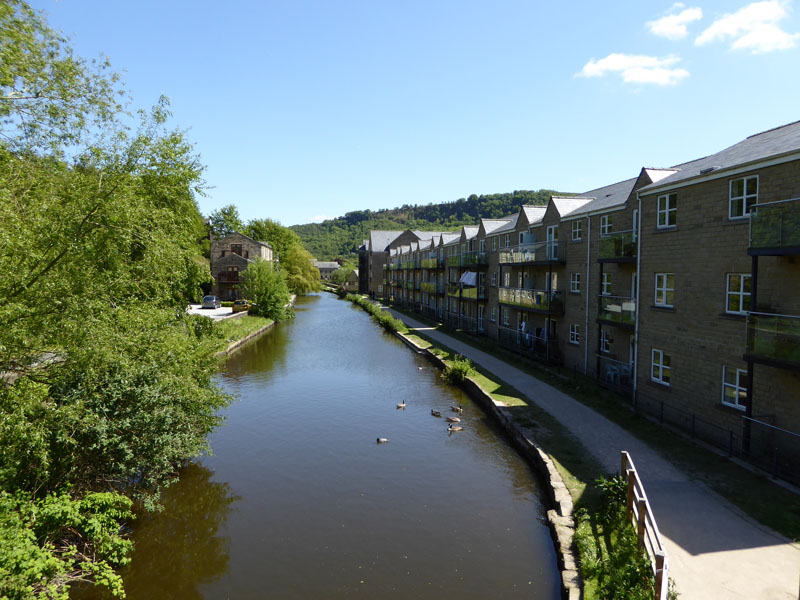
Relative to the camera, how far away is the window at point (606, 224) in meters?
20.5

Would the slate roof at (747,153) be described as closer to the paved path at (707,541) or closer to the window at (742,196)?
the window at (742,196)

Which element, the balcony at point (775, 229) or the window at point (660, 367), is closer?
the balcony at point (775, 229)

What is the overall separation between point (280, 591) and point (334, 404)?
11.9m

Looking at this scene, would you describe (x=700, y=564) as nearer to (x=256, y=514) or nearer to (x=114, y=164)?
(x=256, y=514)

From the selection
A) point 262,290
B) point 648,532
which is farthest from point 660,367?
point 262,290

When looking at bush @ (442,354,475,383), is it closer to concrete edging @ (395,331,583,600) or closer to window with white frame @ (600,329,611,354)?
concrete edging @ (395,331,583,600)

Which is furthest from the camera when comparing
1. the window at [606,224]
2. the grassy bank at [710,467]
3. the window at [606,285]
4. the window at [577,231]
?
the window at [577,231]

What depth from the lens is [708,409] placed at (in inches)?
545

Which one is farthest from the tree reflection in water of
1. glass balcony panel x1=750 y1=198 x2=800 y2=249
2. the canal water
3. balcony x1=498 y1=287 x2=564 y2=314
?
balcony x1=498 y1=287 x2=564 y2=314

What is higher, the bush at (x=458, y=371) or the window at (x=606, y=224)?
the window at (x=606, y=224)

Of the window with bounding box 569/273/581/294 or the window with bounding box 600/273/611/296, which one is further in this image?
the window with bounding box 569/273/581/294

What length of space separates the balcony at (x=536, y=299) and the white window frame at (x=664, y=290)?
7.97m

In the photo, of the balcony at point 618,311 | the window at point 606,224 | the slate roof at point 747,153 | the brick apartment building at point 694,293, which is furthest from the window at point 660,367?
the window at point 606,224

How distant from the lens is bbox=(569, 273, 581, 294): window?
903 inches
